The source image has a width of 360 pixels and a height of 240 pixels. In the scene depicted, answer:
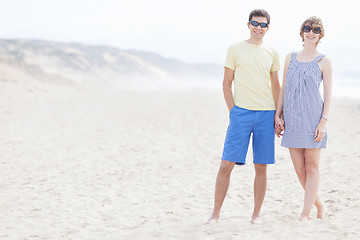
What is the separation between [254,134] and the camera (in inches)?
143

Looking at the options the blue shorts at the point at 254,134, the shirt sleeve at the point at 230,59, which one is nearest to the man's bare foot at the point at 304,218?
the blue shorts at the point at 254,134

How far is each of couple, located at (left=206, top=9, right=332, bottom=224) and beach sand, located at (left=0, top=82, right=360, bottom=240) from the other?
0.66 meters

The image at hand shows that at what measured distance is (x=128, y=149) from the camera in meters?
8.74

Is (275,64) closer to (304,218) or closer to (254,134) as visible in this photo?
(254,134)

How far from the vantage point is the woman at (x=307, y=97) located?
3.46 m

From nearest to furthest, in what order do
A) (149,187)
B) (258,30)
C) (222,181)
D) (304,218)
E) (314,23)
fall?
(314,23)
(258,30)
(304,218)
(222,181)
(149,187)

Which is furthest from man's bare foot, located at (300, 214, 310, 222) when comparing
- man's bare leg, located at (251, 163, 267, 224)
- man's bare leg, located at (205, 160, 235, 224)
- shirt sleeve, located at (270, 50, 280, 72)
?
shirt sleeve, located at (270, 50, 280, 72)

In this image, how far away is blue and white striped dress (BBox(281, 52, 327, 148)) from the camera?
3.46 meters

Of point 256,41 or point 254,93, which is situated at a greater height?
point 256,41

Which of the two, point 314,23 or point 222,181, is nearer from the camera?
point 314,23

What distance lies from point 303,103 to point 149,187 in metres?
2.91

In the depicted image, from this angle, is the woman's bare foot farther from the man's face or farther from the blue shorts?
the man's face

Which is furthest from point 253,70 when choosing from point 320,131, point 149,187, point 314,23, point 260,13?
point 149,187

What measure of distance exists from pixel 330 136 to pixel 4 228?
762cm
